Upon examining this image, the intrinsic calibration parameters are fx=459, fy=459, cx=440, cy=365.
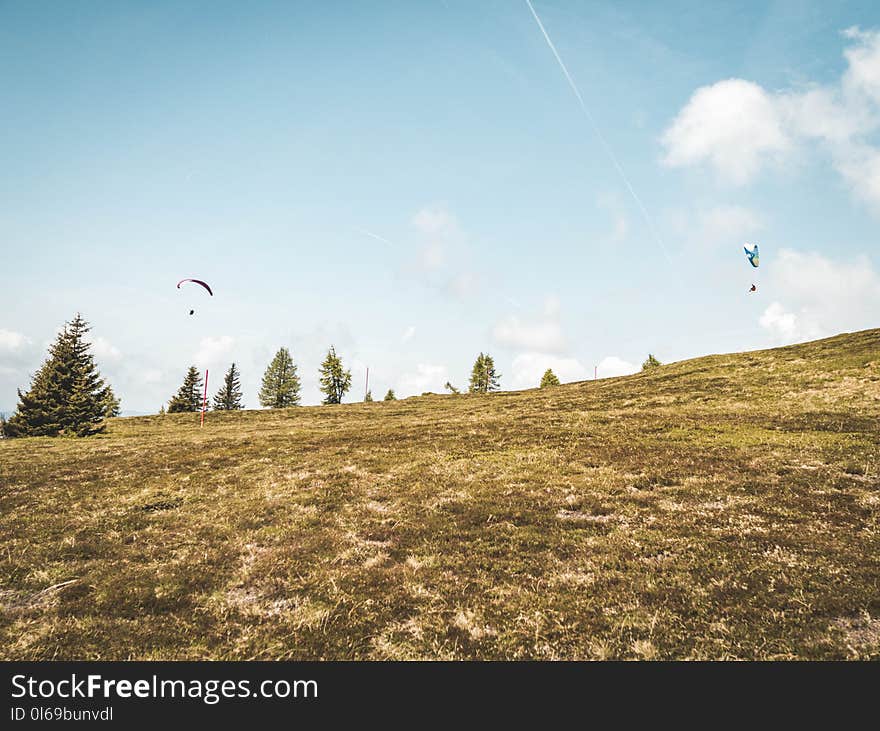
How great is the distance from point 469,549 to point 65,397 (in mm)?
67832

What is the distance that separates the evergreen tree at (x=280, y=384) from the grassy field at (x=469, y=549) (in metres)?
88.5

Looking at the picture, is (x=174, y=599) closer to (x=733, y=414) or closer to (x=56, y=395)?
(x=733, y=414)

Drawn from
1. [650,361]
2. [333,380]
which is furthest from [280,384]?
[650,361]

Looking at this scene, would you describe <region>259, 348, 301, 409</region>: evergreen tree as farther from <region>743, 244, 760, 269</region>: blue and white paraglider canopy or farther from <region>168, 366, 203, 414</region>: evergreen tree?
<region>743, 244, 760, 269</region>: blue and white paraglider canopy

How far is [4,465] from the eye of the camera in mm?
26766

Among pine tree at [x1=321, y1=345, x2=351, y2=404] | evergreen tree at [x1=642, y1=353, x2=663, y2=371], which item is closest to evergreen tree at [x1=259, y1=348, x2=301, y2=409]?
pine tree at [x1=321, y1=345, x2=351, y2=404]

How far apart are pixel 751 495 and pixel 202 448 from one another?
2964 cm

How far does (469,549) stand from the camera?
39.7 feet

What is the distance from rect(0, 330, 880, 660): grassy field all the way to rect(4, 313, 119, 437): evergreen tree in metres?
39.0

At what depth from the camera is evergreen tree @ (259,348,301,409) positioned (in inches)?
4461

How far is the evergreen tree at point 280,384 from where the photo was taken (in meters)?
113

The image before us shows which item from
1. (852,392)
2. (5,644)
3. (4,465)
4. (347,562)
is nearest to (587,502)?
(347,562)

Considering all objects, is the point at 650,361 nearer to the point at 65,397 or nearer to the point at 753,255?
the point at 753,255

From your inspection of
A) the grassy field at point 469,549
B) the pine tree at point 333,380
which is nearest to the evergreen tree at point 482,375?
the pine tree at point 333,380
